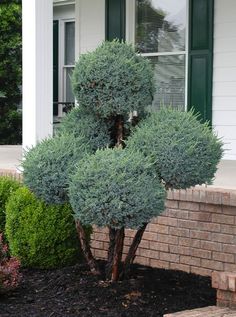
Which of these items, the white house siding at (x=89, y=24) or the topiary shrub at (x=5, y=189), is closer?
the topiary shrub at (x=5, y=189)

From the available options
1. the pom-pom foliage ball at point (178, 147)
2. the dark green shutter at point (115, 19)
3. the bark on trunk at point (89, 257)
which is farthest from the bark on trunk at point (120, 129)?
the dark green shutter at point (115, 19)

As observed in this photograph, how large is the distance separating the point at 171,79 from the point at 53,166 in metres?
4.62

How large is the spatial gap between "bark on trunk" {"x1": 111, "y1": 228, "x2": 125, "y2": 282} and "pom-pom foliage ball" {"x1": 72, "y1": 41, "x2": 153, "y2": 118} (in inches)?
37.1

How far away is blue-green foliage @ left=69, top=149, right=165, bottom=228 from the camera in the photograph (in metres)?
4.74

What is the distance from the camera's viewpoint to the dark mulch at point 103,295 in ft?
17.1

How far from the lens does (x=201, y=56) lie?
8.97 meters

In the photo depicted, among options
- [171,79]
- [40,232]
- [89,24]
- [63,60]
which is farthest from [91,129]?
[63,60]

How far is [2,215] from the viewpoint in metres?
7.30

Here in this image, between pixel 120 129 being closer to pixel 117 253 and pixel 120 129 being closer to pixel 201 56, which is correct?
pixel 117 253

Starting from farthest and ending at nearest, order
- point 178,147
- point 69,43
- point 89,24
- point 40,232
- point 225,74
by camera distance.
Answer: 1. point 69,43
2. point 89,24
3. point 225,74
4. point 40,232
5. point 178,147

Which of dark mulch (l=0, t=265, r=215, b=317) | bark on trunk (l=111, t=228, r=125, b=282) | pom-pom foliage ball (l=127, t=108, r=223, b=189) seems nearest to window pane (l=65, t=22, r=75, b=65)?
dark mulch (l=0, t=265, r=215, b=317)

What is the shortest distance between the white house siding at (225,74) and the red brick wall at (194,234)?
2576mm

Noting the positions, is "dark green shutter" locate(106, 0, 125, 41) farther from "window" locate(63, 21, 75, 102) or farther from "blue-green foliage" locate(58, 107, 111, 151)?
"blue-green foliage" locate(58, 107, 111, 151)

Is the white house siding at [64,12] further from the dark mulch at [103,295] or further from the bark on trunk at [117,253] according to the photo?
the bark on trunk at [117,253]
